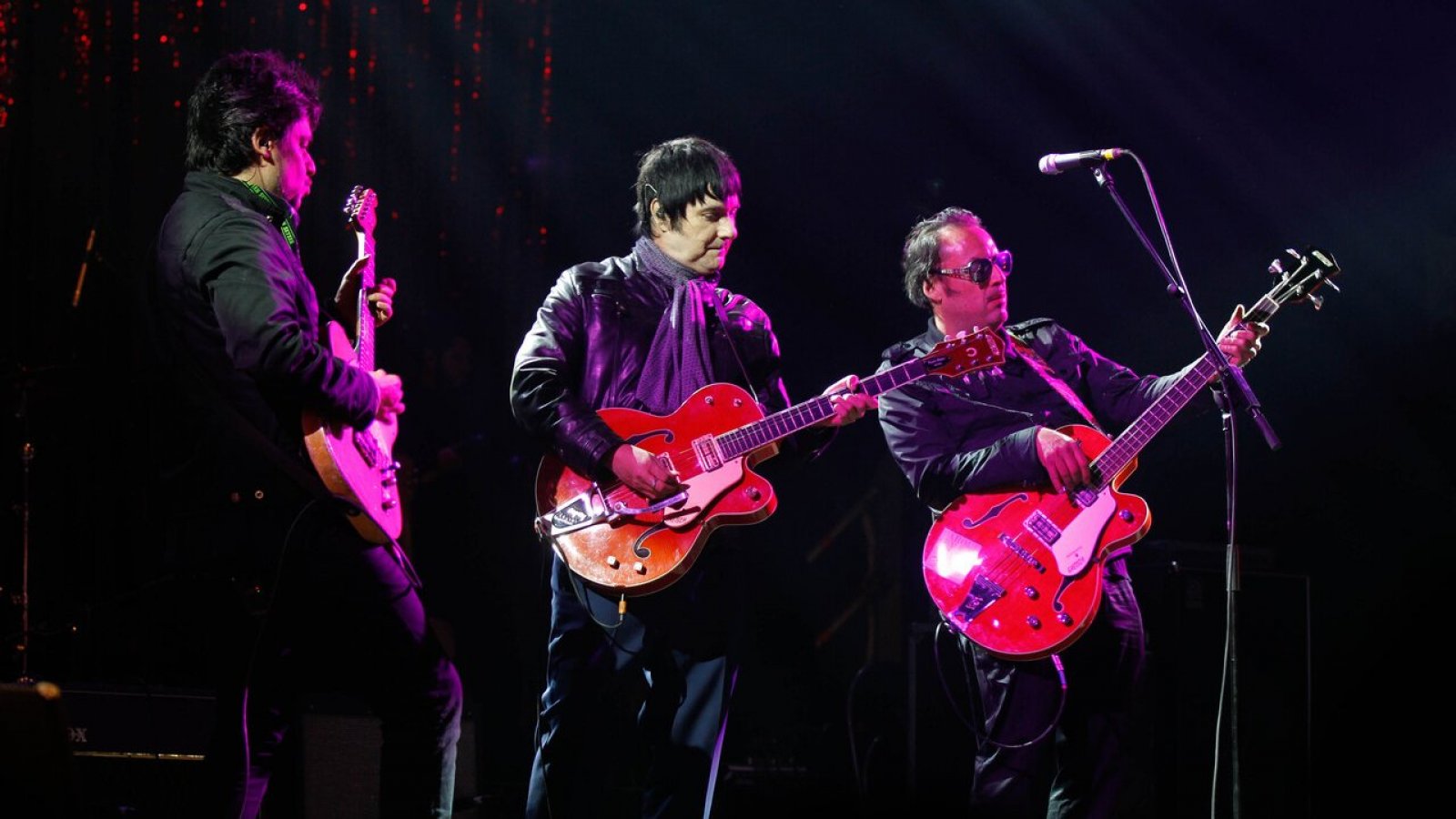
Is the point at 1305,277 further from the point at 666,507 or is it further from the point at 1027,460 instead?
the point at 666,507

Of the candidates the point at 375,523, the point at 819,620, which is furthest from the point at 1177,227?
the point at 375,523

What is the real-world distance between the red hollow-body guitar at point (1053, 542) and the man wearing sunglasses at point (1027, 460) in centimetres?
7

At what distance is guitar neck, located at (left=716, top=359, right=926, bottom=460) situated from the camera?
3.55m

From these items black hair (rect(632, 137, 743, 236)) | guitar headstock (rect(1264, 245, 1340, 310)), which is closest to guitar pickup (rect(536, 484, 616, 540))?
black hair (rect(632, 137, 743, 236))

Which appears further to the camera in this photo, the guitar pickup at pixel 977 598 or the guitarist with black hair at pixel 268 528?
the guitar pickup at pixel 977 598

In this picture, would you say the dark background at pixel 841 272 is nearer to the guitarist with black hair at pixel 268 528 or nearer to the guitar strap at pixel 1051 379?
the guitar strap at pixel 1051 379

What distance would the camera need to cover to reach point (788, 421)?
362 centimetres

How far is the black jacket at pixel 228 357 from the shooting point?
8.96 ft

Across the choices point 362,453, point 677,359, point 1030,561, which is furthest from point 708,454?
point 1030,561

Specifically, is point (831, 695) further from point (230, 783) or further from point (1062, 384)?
point (230, 783)

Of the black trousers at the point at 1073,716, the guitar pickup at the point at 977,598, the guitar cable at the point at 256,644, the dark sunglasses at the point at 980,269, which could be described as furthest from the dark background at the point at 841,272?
the guitar cable at the point at 256,644

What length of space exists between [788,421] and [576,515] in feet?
2.26

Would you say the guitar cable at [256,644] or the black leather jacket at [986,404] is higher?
the black leather jacket at [986,404]

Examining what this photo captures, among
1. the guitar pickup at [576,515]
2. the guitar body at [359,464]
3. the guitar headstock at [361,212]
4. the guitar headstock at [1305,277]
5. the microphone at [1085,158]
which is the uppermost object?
the microphone at [1085,158]
